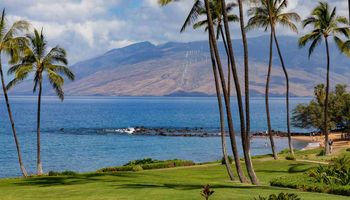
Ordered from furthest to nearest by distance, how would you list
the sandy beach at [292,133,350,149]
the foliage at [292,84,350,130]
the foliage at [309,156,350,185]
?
the foliage at [292,84,350,130] < the sandy beach at [292,133,350,149] < the foliage at [309,156,350,185]

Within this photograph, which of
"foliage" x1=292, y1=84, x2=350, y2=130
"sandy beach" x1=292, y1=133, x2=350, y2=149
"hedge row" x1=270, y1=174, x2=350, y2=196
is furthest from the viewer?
"foliage" x1=292, y1=84, x2=350, y2=130

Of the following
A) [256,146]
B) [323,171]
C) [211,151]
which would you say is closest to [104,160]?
[211,151]

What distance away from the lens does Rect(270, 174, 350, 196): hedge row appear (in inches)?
941

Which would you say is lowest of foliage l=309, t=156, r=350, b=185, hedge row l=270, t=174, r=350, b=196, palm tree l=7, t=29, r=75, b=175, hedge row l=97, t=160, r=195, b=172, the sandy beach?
the sandy beach

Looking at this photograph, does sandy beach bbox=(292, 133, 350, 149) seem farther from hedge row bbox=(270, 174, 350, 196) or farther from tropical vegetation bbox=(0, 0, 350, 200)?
hedge row bbox=(270, 174, 350, 196)

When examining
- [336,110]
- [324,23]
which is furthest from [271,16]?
[336,110]

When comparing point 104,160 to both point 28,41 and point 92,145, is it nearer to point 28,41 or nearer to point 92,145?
point 92,145

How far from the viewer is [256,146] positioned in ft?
361

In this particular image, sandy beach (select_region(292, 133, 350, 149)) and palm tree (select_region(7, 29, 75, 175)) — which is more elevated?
palm tree (select_region(7, 29, 75, 175))

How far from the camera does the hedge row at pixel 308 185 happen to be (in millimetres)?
23891

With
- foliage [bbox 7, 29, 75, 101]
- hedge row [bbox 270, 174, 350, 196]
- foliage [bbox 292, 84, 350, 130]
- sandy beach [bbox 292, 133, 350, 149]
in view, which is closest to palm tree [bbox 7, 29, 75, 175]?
foliage [bbox 7, 29, 75, 101]

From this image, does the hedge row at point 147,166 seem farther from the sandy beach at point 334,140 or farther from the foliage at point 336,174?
the sandy beach at point 334,140

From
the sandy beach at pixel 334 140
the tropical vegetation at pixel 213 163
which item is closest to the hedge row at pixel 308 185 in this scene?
the tropical vegetation at pixel 213 163

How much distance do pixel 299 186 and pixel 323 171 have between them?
2.75 meters
